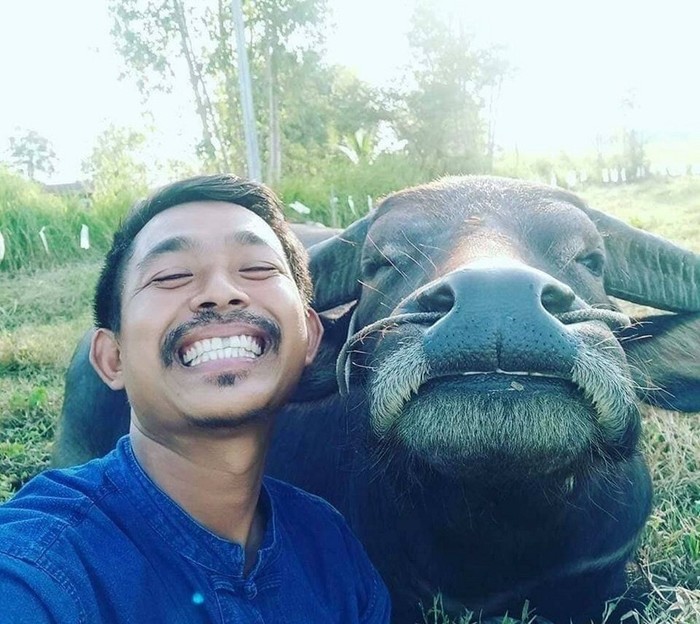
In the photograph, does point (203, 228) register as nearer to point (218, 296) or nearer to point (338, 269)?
point (218, 296)

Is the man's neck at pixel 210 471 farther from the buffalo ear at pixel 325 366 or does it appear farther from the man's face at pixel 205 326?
the buffalo ear at pixel 325 366

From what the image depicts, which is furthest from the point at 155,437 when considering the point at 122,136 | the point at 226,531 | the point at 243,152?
the point at 122,136

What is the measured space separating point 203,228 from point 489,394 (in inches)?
35.2

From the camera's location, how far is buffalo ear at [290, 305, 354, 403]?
10.1 feet

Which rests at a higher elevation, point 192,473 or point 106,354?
point 106,354

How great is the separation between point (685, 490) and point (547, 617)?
1192 millimetres

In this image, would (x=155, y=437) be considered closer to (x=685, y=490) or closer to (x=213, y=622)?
(x=213, y=622)

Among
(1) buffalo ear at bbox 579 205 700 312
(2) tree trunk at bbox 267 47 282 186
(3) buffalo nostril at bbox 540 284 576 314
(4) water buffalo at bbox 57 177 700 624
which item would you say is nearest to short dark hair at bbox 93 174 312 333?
(4) water buffalo at bbox 57 177 700 624

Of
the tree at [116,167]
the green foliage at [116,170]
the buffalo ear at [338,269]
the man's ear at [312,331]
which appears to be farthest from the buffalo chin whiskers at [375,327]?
the tree at [116,167]

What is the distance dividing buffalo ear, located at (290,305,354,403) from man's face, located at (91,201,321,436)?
91 cm

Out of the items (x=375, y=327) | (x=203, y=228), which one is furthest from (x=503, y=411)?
(x=203, y=228)

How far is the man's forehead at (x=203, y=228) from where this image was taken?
6.91ft

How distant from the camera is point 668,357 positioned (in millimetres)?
3012

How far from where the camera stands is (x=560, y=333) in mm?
1764
